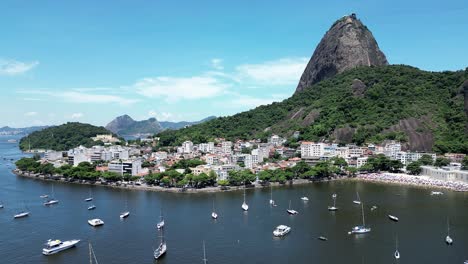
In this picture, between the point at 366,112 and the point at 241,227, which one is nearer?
the point at 241,227

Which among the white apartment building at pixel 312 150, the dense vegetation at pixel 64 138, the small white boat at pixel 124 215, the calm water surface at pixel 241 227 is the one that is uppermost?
the dense vegetation at pixel 64 138

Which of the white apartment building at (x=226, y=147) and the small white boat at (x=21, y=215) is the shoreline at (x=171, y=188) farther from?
the white apartment building at (x=226, y=147)

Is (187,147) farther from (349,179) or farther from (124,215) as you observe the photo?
(124,215)

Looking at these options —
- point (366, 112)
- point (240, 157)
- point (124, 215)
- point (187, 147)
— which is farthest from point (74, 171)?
point (366, 112)

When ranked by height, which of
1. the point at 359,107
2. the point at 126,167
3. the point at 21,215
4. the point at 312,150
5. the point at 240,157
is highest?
the point at 359,107

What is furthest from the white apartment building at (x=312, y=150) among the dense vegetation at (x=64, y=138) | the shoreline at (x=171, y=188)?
the dense vegetation at (x=64, y=138)

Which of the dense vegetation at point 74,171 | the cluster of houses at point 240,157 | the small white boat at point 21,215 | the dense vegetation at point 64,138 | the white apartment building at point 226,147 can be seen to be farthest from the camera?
the dense vegetation at point 64,138

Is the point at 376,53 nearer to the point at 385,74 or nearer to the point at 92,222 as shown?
the point at 385,74
